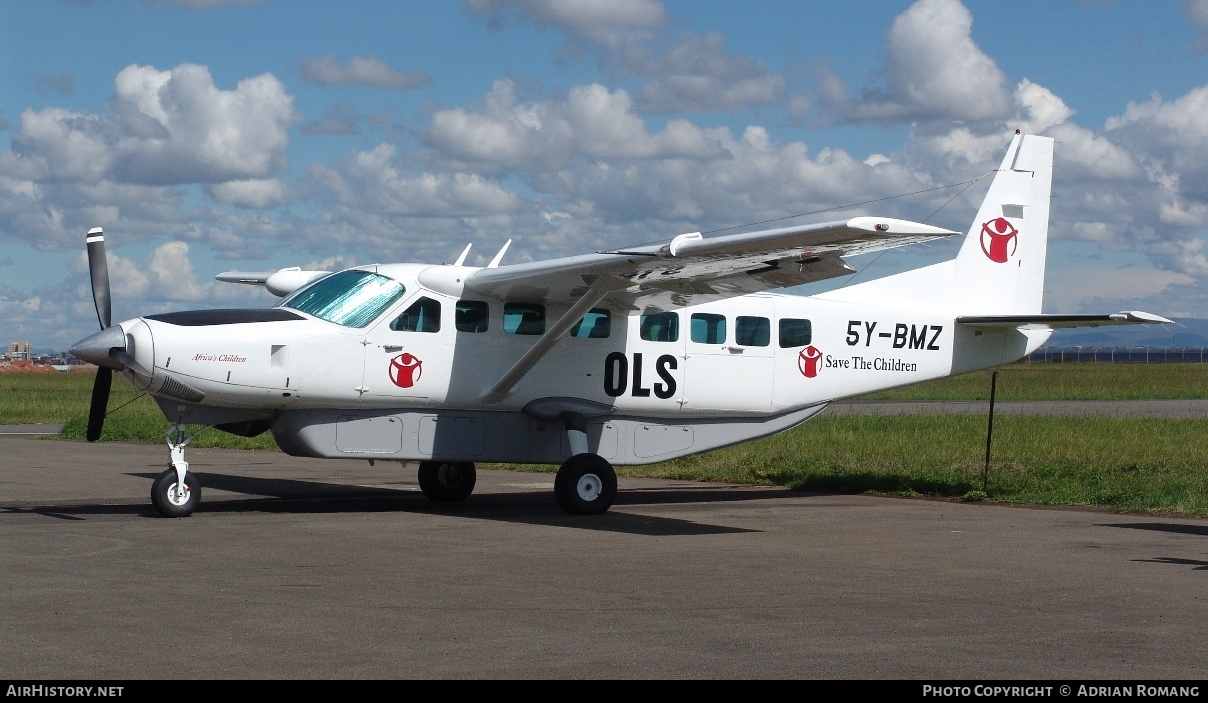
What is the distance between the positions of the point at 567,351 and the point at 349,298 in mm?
2632

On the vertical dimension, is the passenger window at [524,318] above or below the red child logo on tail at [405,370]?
above

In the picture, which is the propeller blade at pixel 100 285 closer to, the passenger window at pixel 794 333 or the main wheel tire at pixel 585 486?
the main wheel tire at pixel 585 486

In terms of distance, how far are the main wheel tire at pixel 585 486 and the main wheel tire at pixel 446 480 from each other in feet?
6.43

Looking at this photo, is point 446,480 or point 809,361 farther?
point 809,361

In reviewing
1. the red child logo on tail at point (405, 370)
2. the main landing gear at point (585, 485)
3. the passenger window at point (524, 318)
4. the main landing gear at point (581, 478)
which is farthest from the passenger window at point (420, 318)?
the main landing gear at point (585, 485)

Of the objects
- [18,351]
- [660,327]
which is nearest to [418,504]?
[660,327]

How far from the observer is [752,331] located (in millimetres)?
16625

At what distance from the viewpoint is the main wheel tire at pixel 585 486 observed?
1477cm

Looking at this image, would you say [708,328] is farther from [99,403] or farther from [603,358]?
[99,403]

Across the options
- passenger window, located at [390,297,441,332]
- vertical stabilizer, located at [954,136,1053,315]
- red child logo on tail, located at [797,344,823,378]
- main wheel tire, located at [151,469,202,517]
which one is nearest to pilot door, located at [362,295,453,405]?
passenger window, located at [390,297,441,332]

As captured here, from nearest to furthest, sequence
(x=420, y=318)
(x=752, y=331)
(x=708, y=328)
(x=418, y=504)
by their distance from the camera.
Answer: (x=420, y=318) < (x=418, y=504) < (x=708, y=328) < (x=752, y=331)

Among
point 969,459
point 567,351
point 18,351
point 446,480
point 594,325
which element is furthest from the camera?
point 18,351
